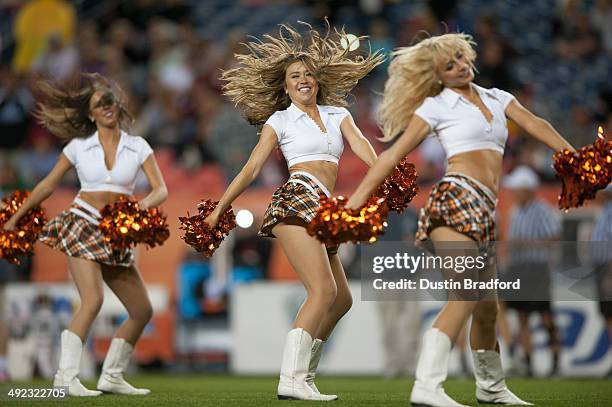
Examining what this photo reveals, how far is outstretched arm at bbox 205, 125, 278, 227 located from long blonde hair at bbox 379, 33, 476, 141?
2.40 feet

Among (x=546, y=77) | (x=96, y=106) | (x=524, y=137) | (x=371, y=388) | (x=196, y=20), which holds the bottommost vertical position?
(x=371, y=388)

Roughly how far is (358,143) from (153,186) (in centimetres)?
169

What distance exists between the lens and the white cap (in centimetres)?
1087

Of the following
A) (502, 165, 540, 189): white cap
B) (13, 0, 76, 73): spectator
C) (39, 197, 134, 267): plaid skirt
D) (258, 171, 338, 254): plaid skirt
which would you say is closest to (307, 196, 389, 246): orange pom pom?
(258, 171, 338, 254): plaid skirt

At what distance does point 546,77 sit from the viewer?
45.4 ft

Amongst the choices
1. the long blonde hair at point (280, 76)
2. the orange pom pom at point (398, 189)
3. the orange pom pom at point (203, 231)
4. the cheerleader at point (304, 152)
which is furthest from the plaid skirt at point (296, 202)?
the long blonde hair at point (280, 76)

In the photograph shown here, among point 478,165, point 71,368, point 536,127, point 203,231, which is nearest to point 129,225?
point 203,231

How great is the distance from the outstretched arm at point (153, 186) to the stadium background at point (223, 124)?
2369 millimetres

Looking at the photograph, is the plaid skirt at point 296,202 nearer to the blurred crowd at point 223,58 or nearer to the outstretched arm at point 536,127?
the outstretched arm at point 536,127

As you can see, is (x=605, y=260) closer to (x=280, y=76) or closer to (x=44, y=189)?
(x=280, y=76)

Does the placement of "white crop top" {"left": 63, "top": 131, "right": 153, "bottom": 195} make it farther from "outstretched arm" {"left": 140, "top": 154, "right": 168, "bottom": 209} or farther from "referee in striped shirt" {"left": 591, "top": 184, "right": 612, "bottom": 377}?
"referee in striped shirt" {"left": 591, "top": 184, "right": 612, "bottom": 377}

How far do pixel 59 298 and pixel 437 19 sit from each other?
6007mm

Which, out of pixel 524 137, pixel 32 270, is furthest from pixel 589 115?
pixel 32 270

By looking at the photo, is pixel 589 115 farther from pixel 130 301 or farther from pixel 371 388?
pixel 130 301
